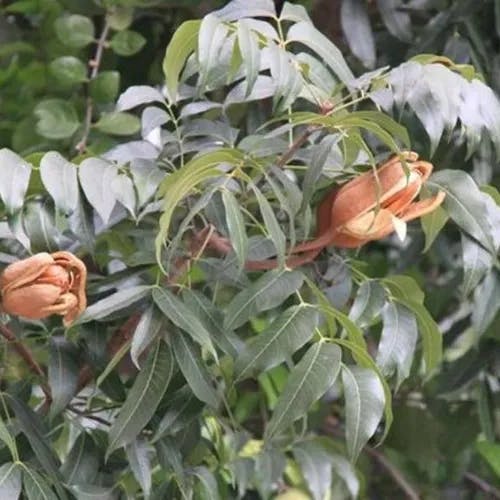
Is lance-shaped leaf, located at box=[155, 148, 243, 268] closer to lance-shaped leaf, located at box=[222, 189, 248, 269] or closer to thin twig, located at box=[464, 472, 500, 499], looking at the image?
lance-shaped leaf, located at box=[222, 189, 248, 269]

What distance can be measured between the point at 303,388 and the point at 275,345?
0.04 m

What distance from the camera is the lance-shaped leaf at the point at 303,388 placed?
0.67 m

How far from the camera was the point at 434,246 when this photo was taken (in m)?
1.36

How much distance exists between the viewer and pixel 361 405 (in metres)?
0.69

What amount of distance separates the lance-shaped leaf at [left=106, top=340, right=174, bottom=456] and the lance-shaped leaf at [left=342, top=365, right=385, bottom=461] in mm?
112

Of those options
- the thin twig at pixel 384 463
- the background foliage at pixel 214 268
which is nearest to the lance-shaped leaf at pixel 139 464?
the background foliage at pixel 214 268

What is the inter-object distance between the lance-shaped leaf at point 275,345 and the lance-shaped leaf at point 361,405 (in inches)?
1.3

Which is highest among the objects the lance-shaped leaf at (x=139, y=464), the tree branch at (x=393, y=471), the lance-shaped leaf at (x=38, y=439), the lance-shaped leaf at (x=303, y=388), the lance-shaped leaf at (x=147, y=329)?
the lance-shaped leaf at (x=147, y=329)

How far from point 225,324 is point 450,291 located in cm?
60

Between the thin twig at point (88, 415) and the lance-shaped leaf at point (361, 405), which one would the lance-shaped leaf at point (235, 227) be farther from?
the thin twig at point (88, 415)

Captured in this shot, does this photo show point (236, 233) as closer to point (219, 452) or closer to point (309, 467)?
point (219, 452)

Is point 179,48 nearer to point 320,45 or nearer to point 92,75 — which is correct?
point 320,45

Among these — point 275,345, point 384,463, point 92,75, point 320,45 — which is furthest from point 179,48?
point 384,463

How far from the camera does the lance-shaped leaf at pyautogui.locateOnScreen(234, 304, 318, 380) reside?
702 mm
